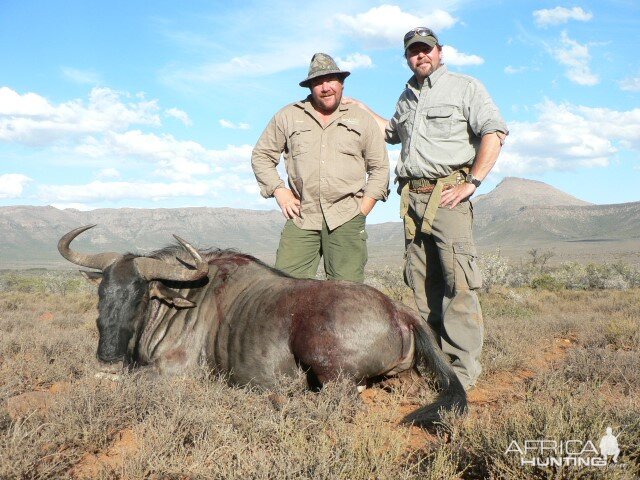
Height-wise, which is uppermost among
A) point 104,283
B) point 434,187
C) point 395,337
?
point 434,187

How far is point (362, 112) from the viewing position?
5.46 m

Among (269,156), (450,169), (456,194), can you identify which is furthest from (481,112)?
(269,156)

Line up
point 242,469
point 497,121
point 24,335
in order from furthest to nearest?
point 24,335 < point 497,121 < point 242,469

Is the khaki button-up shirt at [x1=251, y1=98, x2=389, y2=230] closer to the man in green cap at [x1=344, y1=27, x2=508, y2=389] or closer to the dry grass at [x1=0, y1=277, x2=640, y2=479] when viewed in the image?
the man in green cap at [x1=344, y1=27, x2=508, y2=389]

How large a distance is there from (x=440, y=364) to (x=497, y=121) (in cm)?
215

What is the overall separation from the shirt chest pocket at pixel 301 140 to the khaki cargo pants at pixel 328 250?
764 millimetres

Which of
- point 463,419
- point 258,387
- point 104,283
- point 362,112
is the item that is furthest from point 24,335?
point 463,419

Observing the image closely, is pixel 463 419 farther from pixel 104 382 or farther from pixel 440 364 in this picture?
pixel 104 382

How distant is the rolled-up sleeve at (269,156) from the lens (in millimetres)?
5559

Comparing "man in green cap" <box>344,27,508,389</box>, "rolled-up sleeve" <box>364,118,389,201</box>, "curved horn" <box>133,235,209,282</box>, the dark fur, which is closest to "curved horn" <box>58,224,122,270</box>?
the dark fur

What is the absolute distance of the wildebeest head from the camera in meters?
4.36

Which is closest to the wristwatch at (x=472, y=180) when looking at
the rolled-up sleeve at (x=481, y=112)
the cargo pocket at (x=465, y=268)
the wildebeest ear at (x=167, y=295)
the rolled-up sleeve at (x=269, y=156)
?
the rolled-up sleeve at (x=481, y=112)

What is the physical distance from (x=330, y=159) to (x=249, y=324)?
198cm

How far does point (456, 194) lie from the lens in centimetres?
461
